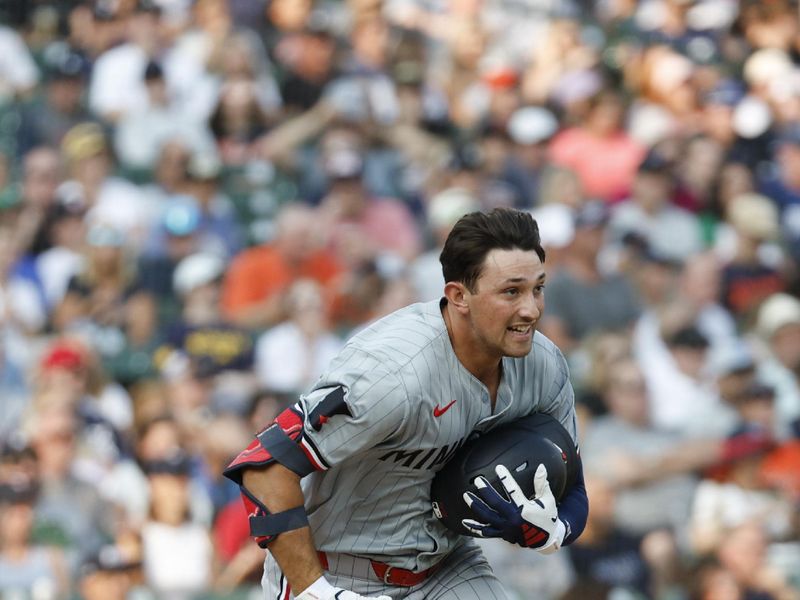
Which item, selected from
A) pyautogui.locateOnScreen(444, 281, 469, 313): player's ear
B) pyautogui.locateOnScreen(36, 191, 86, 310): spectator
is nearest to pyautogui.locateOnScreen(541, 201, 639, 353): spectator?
pyautogui.locateOnScreen(36, 191, 86, 310): spectator

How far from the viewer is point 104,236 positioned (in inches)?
344

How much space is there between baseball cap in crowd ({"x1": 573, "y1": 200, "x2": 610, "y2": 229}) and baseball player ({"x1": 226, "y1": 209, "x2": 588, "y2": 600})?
A: 15.6 feet

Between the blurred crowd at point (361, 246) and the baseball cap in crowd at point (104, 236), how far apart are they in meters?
0.02

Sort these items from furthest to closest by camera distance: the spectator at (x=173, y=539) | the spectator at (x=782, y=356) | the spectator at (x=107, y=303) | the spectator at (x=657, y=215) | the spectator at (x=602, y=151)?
the spectator at (x=602, y=151)
the spectator at (x=657, y=215)
the spectator at (x=107, y=303)
the spectator at (x=782, y=356)
the spectator at (x=173, y=539)

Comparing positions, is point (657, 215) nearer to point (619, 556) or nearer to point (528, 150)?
point (528, 150)

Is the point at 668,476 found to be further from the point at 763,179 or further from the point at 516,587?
the point at 763,179

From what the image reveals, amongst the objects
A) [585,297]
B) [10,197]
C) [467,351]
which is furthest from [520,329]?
[10,197]

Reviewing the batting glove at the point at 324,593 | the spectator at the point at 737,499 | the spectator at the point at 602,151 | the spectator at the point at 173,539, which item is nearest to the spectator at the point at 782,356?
the spectator at the point at 737,499

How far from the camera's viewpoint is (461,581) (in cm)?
426

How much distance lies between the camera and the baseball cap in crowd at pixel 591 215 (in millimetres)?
9000

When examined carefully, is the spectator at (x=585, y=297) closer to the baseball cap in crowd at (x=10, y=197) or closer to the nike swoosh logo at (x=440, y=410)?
the baseball cap in crowd at (x=10, y=197)

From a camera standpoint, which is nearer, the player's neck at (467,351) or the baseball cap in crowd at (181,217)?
the player's neck at (467,351)

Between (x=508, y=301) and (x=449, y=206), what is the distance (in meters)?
5.39

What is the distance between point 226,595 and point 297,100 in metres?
4.23
